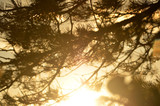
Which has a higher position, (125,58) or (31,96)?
(125,58)

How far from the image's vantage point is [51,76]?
2.58 metres

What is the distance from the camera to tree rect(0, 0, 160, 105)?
2178mm

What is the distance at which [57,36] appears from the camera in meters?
2.26

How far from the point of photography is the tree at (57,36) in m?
2.18

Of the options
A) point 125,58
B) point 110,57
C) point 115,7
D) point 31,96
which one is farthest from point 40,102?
point 115,7

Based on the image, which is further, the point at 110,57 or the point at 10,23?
the point at 110,57

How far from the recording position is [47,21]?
2225 mm

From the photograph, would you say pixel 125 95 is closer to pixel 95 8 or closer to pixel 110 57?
pixel 110 57

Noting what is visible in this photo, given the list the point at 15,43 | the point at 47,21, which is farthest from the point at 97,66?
the point at 15,43

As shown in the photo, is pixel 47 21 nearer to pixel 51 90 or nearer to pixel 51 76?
pixel 51 76

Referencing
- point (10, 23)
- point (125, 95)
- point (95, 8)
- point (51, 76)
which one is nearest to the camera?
point (125, 95)

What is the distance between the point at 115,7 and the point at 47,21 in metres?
1.21

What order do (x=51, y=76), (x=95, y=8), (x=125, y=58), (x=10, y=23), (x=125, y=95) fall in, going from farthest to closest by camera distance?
(x=125, y=58), (x=51, y=76), (x=95, y=8), (x=10, y=23), (x=125, y=95)

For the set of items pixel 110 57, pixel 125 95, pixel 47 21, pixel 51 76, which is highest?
pixel 47 21
